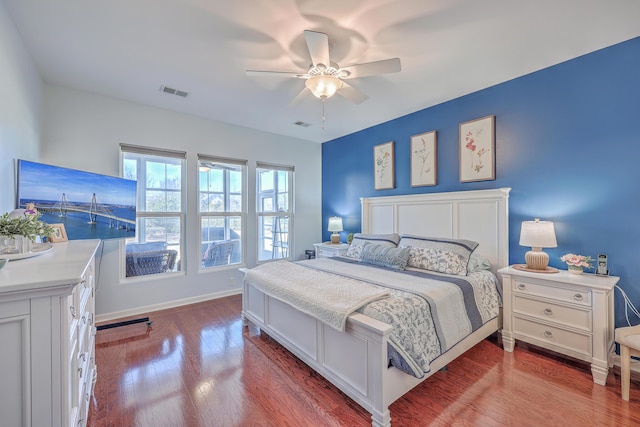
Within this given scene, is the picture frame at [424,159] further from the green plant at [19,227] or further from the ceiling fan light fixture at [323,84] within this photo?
the green plant at [19,227]

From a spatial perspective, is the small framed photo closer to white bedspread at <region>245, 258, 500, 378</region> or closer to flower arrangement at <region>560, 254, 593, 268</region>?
white bedspread at <region>245, 258, 500, 378</region>

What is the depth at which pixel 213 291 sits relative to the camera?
418 cm

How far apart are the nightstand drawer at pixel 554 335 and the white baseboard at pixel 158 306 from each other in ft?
12.1

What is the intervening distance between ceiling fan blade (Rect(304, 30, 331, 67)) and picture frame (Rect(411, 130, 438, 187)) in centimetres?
209

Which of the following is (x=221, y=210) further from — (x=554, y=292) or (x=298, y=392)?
(x=554, y=292)

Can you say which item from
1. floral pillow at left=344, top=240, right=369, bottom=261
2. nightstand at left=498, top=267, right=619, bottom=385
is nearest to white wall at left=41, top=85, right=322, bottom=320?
floral pillow at left=344, top=240, right=369, bottom=261

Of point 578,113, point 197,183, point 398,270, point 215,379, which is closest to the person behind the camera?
point 215,379

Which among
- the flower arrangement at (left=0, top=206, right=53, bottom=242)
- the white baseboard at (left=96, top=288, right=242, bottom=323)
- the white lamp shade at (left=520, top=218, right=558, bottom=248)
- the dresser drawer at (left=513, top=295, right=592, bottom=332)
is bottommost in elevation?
the white baseboard at (left=96, top=288, right=242, bottom=323)

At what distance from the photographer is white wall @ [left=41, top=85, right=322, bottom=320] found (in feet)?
10.3

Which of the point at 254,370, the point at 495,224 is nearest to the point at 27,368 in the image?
the point at 254,370

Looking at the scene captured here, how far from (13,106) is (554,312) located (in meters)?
4.63

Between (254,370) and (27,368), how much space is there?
1629 mm

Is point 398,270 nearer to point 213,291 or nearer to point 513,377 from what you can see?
point 513,377

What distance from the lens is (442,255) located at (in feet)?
9.61
